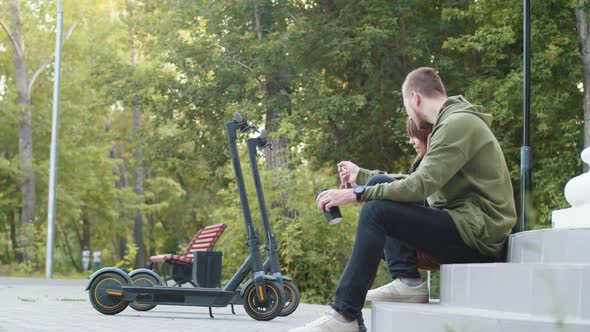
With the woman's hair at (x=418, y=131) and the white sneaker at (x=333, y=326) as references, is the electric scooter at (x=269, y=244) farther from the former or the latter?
the white sneaker at (x=333, y=326)

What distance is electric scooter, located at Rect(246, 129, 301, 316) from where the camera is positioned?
8562mm

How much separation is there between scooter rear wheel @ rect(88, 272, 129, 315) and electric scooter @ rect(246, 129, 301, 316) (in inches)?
53.9

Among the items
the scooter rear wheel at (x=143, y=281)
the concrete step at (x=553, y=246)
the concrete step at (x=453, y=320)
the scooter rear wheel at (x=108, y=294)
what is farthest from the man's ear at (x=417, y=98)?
the scooter rear wheel at (x=143, y=281)

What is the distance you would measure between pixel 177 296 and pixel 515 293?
16.1 feet

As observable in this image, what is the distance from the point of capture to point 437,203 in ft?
15.5

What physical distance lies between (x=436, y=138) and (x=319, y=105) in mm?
16213

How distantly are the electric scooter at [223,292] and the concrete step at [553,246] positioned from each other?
13.8ft

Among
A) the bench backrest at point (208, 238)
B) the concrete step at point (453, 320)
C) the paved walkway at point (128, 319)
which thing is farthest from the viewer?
the bench backrest at point (208, 238)

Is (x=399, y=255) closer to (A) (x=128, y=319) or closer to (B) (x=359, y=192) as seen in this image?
(B) (x=359, y=192)

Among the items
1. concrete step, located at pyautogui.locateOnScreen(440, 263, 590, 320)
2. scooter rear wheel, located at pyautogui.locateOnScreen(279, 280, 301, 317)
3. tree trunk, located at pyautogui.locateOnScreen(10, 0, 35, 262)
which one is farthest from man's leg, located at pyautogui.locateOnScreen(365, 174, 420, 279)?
tree trunk, located at pyautogui.locateOnScreen(10, 0, 35, 262)

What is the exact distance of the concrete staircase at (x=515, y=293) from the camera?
3895 mm

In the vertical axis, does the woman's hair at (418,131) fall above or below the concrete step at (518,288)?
above

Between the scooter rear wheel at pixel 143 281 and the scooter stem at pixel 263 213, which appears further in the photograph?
the scooter rear wheel at pixel 143 281

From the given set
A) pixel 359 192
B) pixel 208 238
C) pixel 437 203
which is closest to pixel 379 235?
pixel 359 192
